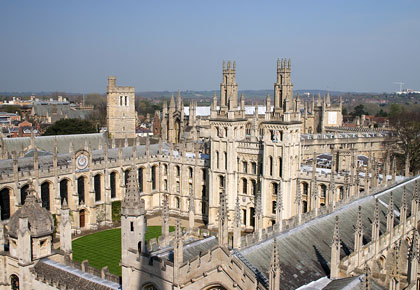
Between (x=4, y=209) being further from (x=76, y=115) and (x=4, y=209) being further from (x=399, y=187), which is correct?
(x=76, y=115)

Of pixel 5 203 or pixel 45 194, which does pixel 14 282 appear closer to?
pixel 5 203

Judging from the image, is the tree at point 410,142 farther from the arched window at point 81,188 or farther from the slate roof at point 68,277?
the slate roof at point 68,277

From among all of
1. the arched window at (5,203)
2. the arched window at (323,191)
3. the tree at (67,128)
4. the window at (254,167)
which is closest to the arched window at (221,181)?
the window at (254,167)

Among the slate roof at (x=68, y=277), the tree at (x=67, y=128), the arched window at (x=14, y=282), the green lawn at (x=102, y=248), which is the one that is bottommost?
the green lawn at (x=102, y=248)

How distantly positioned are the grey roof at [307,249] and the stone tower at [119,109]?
44303mm

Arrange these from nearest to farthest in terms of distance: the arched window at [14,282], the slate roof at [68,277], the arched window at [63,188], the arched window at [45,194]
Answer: the slate roof at [68,277], the arched window at [14,282], the arched window at [45,194], the arched window at [63,188]

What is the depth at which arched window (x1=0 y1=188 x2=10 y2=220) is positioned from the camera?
3259 centimetres

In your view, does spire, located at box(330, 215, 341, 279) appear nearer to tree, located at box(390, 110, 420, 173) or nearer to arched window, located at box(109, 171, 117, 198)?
arched window, located at box(109, 171, 117, 198)

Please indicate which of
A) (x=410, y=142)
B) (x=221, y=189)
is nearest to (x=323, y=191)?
(x=221, y=189)

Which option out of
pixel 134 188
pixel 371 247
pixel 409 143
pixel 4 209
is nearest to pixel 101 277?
pixel 134 188

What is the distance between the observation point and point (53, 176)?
116 ft

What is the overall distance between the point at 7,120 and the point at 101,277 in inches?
3620

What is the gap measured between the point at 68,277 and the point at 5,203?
1739cm

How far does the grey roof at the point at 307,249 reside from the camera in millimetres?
16688
